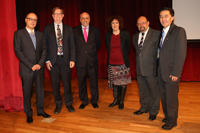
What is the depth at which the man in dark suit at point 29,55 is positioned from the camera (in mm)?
2451

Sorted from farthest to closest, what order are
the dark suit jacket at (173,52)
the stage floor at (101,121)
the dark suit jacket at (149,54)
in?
the dark suit jacket at (149,54)
the stage floor at (101,121)
the dark suit jacket at (173,52)

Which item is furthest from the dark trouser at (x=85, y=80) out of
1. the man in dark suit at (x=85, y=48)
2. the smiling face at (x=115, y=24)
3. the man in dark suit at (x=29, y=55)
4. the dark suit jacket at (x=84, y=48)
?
the smiling face at (x=115, y=24)

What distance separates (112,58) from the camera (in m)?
2.89

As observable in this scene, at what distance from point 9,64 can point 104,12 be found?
3553 mm

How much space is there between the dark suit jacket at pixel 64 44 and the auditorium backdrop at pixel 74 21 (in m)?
0.70

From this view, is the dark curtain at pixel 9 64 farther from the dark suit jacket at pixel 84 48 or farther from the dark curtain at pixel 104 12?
the dark curtain at pixel 104 12

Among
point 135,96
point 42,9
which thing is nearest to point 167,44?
point 135,96

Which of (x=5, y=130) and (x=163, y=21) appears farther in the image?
(x=5, y=130)

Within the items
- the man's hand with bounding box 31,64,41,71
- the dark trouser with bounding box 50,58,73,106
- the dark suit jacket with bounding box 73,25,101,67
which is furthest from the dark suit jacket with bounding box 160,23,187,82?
the man's hand with bounding box 31,64,41,71

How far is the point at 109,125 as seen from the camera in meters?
2.44

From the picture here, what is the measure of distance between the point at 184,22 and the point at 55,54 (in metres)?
3.65

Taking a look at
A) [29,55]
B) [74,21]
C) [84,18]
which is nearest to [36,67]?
[29,55]

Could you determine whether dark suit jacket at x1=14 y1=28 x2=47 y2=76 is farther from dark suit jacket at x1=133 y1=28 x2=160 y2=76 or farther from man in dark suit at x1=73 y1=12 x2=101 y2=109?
dark suit jacket at x1=133 y1=28 x2=160 y2=76

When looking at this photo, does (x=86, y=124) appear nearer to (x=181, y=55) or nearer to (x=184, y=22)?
(x=181, y=55)
